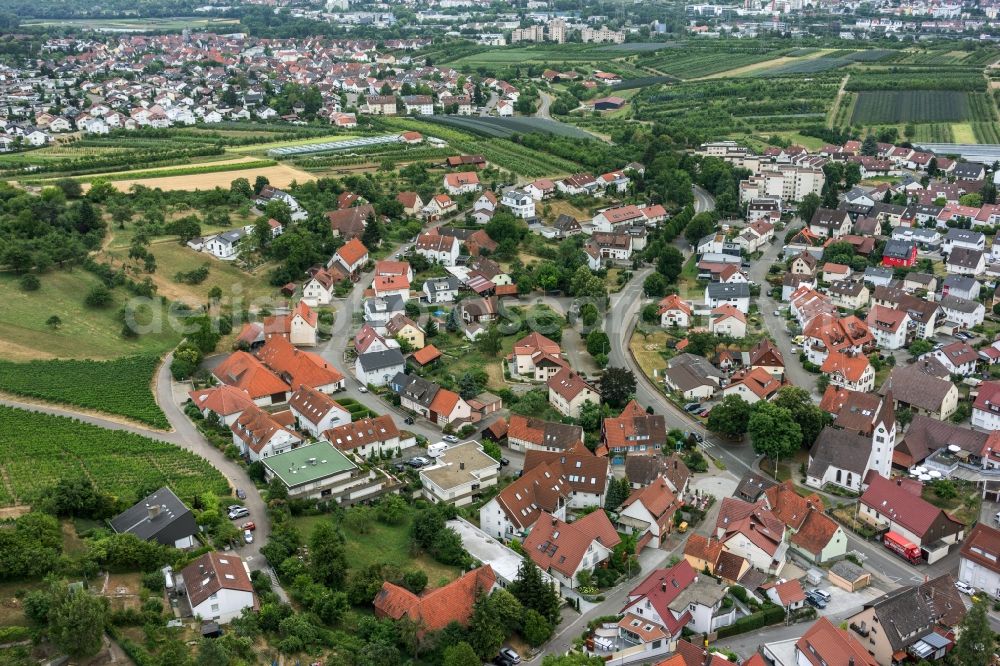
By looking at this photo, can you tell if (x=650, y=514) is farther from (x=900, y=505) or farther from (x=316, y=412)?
(x=316, y=412)

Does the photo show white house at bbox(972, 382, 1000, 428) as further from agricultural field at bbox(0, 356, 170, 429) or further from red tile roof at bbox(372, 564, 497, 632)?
agricultural field at bbox(0, 356, 170, 429)

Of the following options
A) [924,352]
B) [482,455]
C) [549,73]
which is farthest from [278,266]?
[549,73]

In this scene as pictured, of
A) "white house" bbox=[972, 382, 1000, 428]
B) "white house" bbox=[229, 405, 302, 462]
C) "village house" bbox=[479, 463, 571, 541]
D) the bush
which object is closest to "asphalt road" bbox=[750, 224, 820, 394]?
"white house" bbox=[972, 382, 1000, 428]

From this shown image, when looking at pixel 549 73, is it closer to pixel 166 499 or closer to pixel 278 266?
pixel 278 266

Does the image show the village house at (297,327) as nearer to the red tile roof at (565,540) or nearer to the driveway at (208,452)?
the driveway at (208,452)

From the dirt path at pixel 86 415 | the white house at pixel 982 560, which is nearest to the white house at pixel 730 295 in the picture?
the white house at pixel 982 560

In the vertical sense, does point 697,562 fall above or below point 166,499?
below

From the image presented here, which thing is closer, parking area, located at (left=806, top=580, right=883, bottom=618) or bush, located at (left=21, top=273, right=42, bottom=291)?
parking area, located at (left=806, top=580, right=883, bottom=618)
